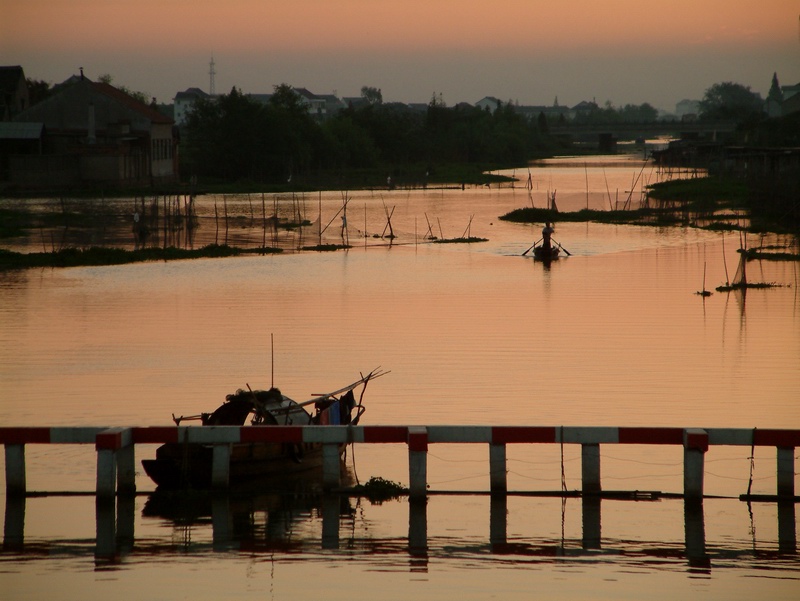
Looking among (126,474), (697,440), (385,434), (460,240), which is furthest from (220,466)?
(460,240)

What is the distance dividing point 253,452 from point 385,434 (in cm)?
174

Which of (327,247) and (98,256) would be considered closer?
(98,256)

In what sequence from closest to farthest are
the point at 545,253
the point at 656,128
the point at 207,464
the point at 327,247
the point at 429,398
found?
the point at 207,464
the point at 429,398
the point at 545,253
the point at 327,247
the point at 656,128

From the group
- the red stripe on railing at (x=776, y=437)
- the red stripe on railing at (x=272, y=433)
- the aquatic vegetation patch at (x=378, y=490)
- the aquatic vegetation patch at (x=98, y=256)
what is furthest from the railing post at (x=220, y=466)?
the aquatic vegetation patch at (x=98, y=256)

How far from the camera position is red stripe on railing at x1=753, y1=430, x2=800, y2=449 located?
11531 millimetres

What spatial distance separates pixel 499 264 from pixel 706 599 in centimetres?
3502

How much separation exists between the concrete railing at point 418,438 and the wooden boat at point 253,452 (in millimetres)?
425

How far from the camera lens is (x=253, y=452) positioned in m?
12.5

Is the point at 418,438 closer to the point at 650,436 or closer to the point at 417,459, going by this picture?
the point at 417,459

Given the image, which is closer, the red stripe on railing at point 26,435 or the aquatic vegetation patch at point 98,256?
the red stripe on railing at point 26,435

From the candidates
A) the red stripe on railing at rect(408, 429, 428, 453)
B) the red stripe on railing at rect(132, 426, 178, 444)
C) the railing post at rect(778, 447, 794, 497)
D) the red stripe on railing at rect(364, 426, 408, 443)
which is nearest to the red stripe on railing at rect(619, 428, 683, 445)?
the railing post at rect(778, 447, 794, 497)

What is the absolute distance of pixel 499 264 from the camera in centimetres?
4403

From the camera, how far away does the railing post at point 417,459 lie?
11.4 m

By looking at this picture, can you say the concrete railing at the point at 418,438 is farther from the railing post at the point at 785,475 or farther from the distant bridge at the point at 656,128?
the distant bridge at the point at 656,128
